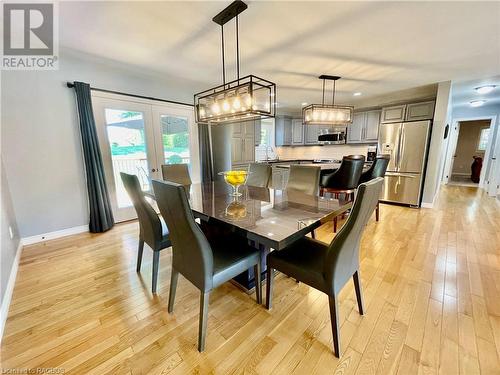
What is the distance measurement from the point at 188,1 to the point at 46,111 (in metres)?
2.44

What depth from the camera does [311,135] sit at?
6.14 meters

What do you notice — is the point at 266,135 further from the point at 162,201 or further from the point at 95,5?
the point at 162,201

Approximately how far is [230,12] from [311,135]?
15.7ft

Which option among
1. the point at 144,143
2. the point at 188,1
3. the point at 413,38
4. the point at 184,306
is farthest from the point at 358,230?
the point at 144,143

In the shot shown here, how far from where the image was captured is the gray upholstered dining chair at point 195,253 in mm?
1205

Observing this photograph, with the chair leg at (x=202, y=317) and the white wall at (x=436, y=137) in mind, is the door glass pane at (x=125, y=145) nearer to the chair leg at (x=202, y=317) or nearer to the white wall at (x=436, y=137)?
the chair leg at (x=202, y=317)

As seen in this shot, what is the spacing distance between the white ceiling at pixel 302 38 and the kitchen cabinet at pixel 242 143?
143cm

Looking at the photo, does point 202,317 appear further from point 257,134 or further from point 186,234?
point 257,134

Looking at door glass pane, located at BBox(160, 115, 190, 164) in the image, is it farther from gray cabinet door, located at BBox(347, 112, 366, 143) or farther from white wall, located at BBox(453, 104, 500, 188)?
white wall, located at BBox(453, 104, 500, 188)

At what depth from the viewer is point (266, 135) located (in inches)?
252

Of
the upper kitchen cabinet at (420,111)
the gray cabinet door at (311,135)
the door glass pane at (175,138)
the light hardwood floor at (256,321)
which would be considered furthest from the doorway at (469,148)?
the door glass pane at (175,138)

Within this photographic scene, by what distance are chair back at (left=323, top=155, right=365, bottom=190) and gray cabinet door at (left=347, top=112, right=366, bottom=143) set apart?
243cm

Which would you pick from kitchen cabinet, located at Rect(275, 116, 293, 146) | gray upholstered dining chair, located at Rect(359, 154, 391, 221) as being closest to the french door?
kitchen cabinet, located at Rect(275, 116, 293, 146)

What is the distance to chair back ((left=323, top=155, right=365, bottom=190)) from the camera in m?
3.22
